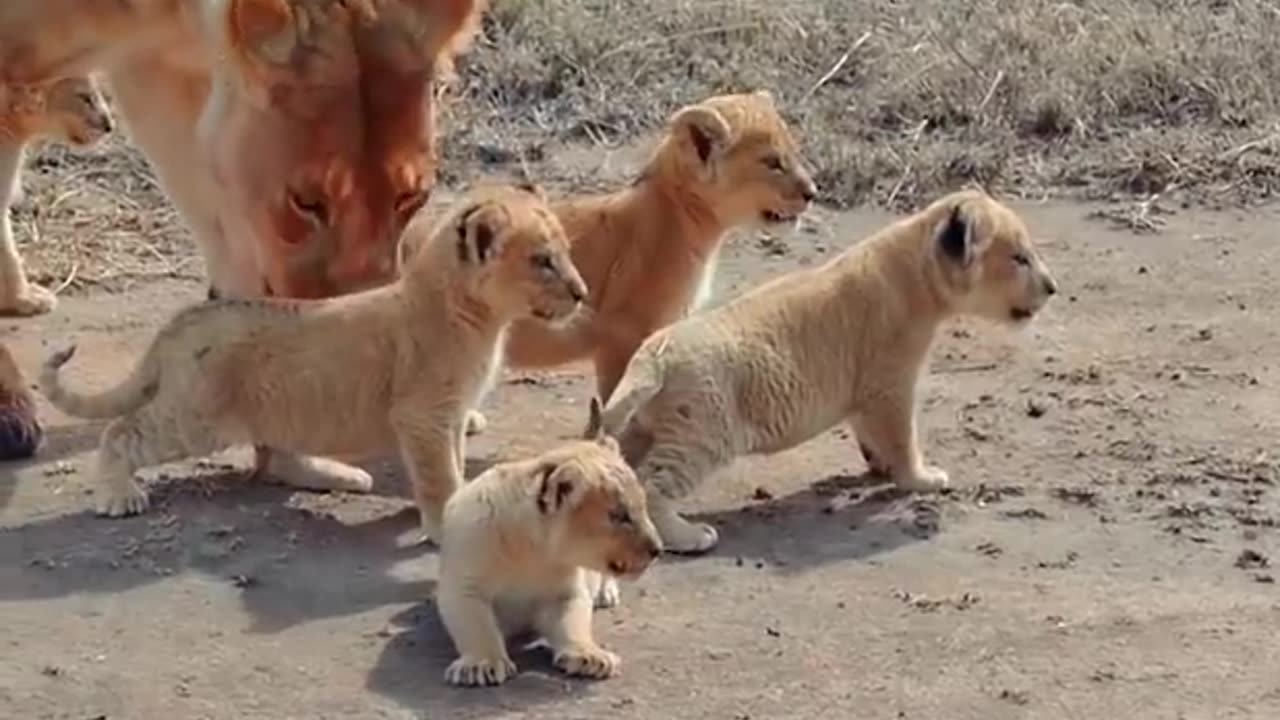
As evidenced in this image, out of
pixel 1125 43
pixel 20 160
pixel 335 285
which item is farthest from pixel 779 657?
pixel 1125 43

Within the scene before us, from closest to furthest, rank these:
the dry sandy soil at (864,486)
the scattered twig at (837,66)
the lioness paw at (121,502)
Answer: the dry sandy soil at (864,486) → the lioness paw at (121,502) → the scattered twig at (837,66)

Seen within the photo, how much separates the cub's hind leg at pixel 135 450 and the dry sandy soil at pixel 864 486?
50 millimetres

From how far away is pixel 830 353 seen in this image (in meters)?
5.91

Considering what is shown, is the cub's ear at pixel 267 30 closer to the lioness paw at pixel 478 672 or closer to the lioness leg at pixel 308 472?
the lioness leg at pixel 308 472

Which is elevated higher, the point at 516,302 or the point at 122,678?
the point at 516,302

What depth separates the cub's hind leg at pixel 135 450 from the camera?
226 inches

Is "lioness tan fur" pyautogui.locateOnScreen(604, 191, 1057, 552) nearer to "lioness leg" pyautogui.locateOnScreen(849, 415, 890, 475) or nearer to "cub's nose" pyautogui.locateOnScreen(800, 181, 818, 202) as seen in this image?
"lioness leg" pyautogui.locateOnScreen(849, 415, 890, 475)

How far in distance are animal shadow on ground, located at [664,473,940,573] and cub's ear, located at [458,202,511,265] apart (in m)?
0.66

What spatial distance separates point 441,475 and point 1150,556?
1332 mm

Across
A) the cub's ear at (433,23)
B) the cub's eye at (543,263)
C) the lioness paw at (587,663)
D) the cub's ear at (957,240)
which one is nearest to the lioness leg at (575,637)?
the lioness paw at (587,663)

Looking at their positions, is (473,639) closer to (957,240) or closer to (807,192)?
(957,240)

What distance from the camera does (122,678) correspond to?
5.08 m

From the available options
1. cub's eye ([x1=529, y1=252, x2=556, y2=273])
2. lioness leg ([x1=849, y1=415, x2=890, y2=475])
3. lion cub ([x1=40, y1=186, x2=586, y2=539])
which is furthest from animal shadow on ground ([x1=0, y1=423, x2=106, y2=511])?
lioness leg ([x1=849, y1=415, x2=890, y2=475])

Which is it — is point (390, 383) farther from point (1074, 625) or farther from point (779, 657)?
point (1074, 625)
